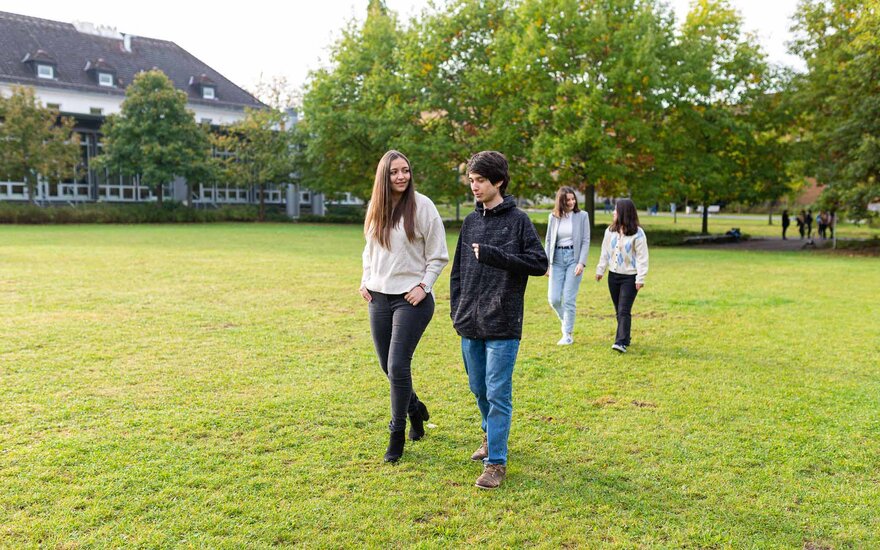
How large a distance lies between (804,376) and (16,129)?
4459 cm

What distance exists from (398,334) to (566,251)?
4340 millimetres

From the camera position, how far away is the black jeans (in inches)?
Result: 181

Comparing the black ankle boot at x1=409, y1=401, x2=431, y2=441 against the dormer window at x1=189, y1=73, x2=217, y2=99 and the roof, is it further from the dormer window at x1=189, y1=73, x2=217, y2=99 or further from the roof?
the dormer window at x1=189, y1=73, x2=217, y2=99

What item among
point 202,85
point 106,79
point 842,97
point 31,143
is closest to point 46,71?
point 106,79

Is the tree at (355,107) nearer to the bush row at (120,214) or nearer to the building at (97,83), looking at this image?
the bush row at (120,214)

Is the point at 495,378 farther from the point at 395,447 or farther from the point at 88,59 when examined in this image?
the point at 88,59

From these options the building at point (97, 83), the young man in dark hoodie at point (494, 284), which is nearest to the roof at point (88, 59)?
the building at point (97, 83)

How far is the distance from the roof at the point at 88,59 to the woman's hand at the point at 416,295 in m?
55.5

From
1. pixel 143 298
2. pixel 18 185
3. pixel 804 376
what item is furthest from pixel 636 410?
pixel 18 185

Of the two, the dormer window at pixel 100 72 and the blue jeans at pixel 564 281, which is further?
the dormer window at pixel 100 72

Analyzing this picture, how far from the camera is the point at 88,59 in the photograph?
55.2 m

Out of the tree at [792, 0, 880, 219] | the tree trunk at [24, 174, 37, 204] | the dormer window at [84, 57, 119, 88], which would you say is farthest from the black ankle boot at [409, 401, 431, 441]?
the dormer window at [84, 57, 119, 88]

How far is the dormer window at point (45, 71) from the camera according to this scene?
5150cm

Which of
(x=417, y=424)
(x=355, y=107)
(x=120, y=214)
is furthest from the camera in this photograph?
(x=120, y=214)
